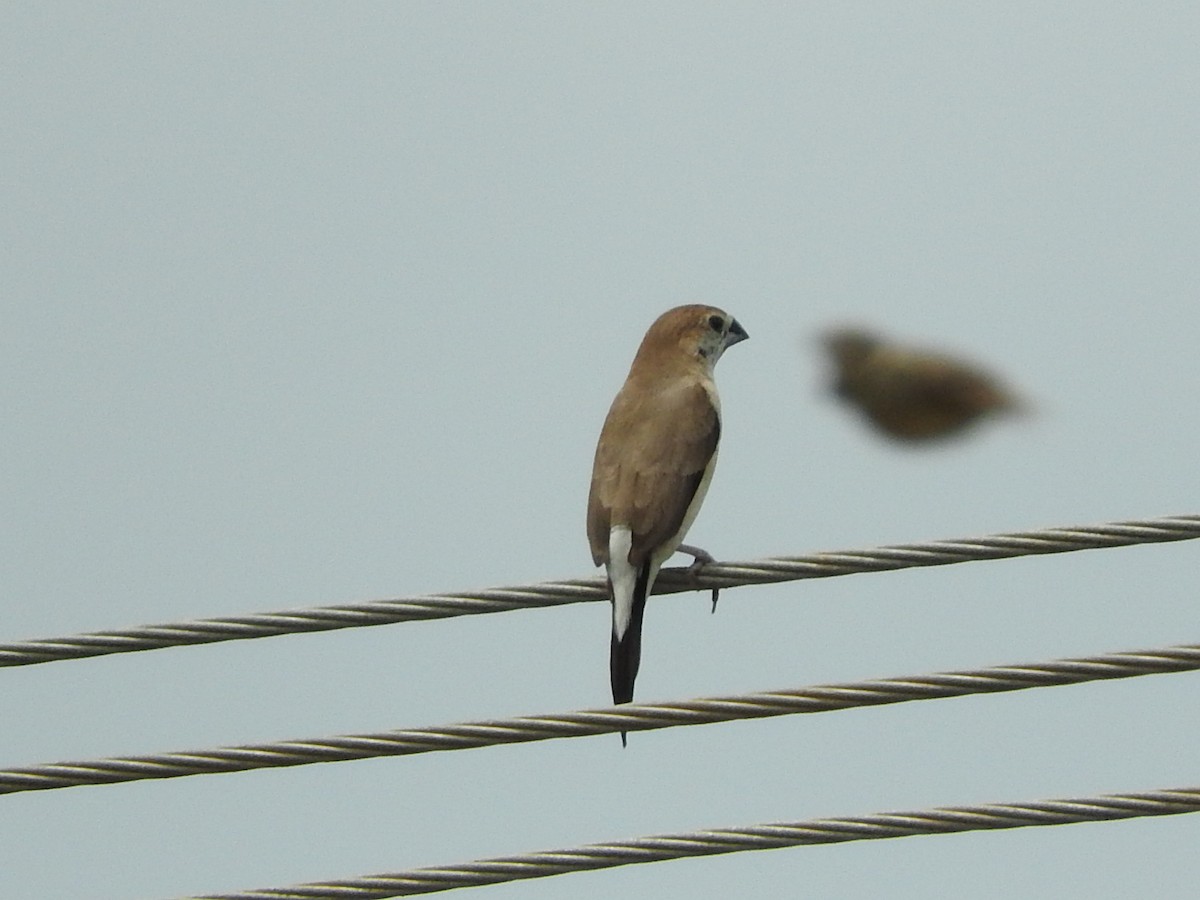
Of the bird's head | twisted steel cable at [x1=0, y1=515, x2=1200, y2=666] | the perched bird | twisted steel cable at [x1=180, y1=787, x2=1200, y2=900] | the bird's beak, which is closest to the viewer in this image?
twisted steel cable at [x1=180, y1=787, x2=1200, y2=900]

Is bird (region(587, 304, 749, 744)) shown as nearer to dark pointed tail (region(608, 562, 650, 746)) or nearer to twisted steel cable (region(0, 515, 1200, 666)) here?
dark pointed tail (region(608, 562, 650, 746))

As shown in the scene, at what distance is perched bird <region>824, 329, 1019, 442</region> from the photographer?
1441 centimetres

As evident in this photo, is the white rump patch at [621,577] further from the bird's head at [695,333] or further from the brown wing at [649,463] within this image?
the bird's head at [695,333]

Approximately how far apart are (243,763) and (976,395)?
9330mm

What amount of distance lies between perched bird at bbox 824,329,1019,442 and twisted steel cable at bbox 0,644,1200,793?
7850mm

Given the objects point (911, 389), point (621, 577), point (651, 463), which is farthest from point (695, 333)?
point (911, 389)

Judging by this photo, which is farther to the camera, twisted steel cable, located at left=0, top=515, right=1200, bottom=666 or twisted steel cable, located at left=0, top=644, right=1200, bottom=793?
twisted steel cable, located at left=0, top=515, right=1200, bottom=666

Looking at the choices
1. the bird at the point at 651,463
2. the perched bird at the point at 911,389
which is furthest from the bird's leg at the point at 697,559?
the perched bird at the point at 911,389

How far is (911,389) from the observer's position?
15070 millimetres

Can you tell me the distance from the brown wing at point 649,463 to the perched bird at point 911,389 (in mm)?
4786

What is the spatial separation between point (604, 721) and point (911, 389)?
922 centimetres

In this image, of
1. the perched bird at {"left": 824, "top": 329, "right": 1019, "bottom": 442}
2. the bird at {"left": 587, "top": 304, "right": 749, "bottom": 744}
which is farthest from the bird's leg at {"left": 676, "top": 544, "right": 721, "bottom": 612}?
the perched bird at {"left": 824, "top": 329, "right": 1019, "bottom": 442}

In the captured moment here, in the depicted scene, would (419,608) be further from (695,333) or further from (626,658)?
(695,333)

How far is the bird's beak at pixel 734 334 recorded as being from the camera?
10.4 metres
